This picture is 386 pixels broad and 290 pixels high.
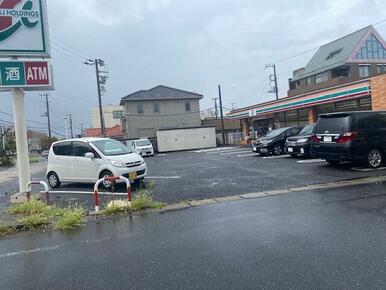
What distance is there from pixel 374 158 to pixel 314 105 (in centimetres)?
1372

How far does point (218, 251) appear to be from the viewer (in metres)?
4.84

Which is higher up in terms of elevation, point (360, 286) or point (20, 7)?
point (20, 7)

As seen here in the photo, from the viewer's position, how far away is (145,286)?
12.7ft

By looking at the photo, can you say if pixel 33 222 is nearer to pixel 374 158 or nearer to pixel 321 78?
pixel 374 158

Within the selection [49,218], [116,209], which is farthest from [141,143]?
[49,218]

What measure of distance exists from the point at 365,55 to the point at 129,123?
1316 inches

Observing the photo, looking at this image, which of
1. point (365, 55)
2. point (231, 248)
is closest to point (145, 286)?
point (231, 248)

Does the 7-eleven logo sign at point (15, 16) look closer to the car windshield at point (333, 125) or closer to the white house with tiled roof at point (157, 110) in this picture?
the car windshield at point (333, 125)

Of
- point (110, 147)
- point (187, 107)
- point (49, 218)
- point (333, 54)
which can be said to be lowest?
point (49, 218)

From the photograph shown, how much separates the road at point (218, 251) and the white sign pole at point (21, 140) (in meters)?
3.71

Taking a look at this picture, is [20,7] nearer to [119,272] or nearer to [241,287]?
[119,272]

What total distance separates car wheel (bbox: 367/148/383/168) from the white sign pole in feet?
34.1

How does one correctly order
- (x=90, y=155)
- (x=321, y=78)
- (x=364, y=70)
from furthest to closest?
(x=321, y=78) → (x=364, y=70) → (x=90, y=155)

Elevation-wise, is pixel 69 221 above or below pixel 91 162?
below
